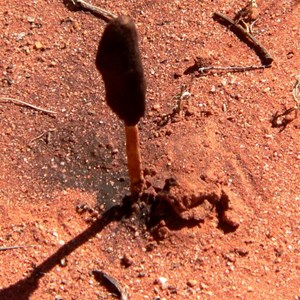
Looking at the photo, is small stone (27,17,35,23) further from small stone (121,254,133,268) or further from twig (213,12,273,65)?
small stone (121,254,133,268)

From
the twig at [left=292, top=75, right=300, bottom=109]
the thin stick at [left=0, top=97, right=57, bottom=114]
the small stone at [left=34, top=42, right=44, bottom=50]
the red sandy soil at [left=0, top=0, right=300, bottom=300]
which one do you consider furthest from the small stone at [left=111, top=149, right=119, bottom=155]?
the twig at [left=292, top=75, right=300, bottom=109]

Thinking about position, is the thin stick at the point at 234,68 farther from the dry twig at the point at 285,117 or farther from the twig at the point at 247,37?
the dry twig at the point at 285,117

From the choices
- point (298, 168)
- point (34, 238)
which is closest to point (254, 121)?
point (298, 168)

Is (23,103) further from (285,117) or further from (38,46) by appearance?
(285,117)

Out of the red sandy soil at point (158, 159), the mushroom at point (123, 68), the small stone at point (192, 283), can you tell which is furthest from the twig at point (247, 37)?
the small stone at point (192, 283)

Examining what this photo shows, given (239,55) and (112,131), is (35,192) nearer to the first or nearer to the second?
(112,131)
